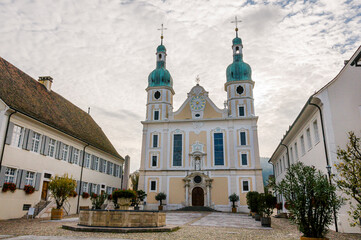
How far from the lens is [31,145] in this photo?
18969 mm

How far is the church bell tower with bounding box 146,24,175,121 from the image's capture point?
37.9 meters

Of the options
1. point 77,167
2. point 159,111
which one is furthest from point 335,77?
point 159,111

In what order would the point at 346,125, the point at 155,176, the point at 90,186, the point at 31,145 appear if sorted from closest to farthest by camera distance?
1. the point at 346,125
2. the point at 31,145
3. the point at 90,186
4. the point at 155,176

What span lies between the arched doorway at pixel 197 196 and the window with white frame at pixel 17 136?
819 inches

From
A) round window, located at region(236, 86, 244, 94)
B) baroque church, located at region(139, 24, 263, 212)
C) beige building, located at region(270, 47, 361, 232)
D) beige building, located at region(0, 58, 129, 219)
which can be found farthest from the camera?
round window, located at region(236, 86, 244, 94)

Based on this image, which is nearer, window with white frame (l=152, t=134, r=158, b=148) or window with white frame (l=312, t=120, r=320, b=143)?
window with white frame (l=312, t=120, r=320, b=143)

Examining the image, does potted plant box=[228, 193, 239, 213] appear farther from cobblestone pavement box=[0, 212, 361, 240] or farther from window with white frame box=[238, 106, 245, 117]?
cobblestone pavement box=[0, 212, 361, 240]

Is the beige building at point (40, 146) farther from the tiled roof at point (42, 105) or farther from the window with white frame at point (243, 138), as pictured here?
the window with white frame at point (243, 138)

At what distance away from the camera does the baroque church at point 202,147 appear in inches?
1315

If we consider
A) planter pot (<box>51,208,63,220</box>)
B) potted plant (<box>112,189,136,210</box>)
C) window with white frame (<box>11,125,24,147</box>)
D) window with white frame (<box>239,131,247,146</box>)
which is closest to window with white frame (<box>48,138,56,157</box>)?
window with white frame (<box>11,125,24,147</box>)

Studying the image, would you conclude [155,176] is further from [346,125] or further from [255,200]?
[346,125]

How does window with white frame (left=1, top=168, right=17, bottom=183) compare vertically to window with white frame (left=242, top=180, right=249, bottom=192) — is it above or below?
below

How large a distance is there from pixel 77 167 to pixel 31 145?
251 inches

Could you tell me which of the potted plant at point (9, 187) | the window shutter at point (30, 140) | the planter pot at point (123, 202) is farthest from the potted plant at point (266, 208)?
the window shutter at point (30, 140)
